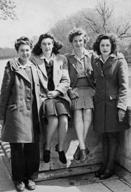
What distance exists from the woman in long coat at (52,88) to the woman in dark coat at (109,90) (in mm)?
430

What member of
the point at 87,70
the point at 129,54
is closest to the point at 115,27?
the point at 129,54

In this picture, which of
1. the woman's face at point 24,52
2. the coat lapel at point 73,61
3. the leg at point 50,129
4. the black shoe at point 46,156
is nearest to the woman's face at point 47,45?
the woman's face at point 24,52

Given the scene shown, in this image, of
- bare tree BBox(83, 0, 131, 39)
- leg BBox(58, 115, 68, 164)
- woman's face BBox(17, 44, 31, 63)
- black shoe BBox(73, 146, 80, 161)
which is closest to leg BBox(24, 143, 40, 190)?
leg BBox(58, 115, 68, 164)

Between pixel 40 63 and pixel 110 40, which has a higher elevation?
pixel 110 40

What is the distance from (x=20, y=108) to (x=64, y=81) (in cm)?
71

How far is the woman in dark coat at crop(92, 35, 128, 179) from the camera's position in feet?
15.6

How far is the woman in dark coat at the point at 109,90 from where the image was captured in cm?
475

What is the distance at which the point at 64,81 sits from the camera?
4863 millimetres

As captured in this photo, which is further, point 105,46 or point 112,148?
point 112,148

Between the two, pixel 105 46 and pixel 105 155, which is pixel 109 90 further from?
pixel 105 155

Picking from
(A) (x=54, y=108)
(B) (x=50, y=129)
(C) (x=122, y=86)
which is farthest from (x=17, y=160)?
(C) (x=122, y=86)

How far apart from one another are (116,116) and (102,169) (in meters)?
0.80

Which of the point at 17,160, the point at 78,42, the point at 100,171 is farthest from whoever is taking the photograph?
the point at 100,171

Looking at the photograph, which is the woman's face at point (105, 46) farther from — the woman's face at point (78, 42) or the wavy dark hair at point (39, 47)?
the wavy dark hair at point (39, 47)
